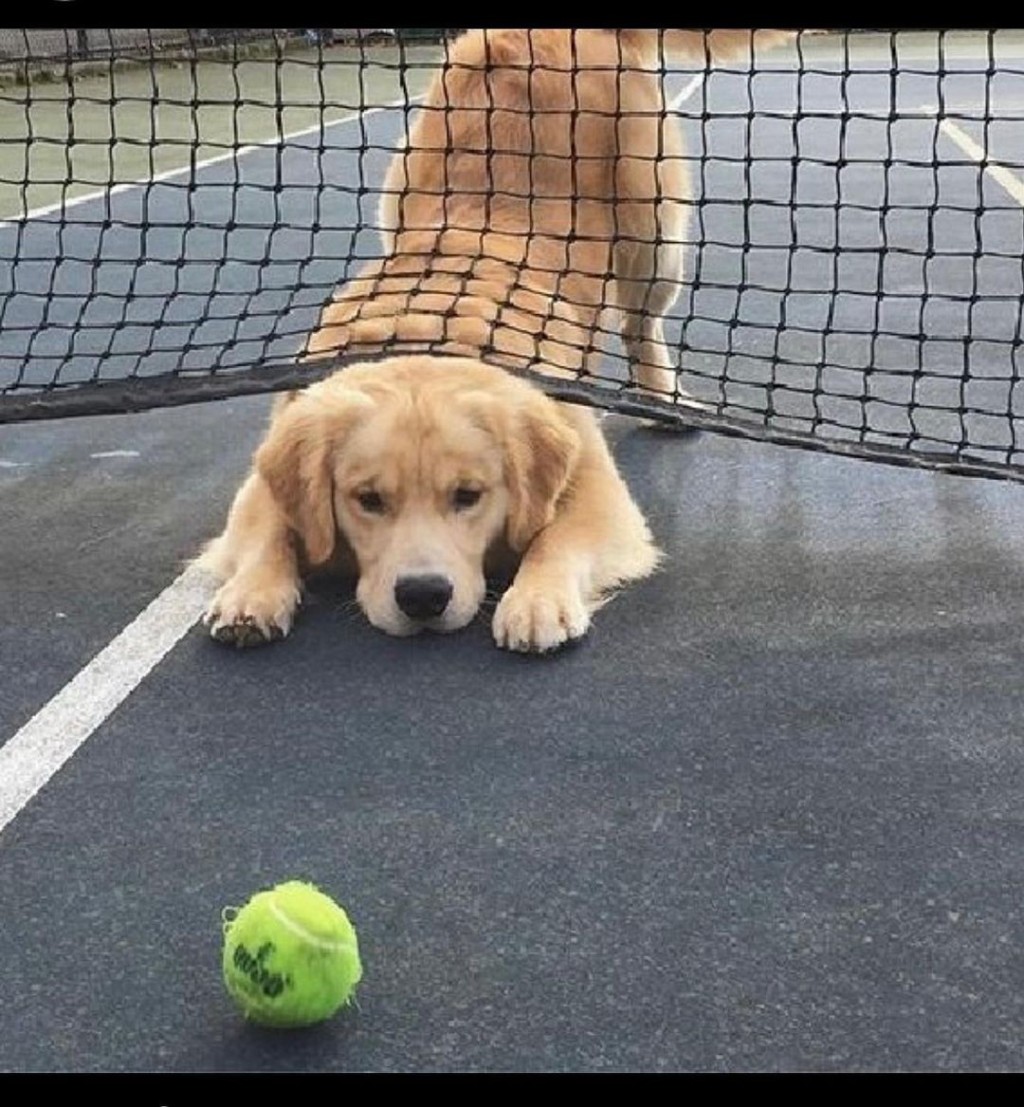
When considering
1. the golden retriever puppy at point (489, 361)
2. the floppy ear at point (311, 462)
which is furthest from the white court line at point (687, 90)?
the floppy ear at point (311, 462)

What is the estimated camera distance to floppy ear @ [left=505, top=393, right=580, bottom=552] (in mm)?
4000

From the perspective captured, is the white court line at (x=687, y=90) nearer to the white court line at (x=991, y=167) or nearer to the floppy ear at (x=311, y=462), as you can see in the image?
the white court line at (x=991, y=167)

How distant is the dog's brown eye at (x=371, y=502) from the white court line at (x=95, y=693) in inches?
19.4

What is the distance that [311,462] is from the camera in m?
3.96

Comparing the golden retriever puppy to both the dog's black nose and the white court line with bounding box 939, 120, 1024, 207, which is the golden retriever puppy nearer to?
the dog's black nose

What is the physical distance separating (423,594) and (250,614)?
1.35 feet

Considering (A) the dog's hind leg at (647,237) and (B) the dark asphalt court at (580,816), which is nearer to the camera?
(B) the dark asphalt court at (580,816)

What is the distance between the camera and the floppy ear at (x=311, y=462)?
395 centimetres

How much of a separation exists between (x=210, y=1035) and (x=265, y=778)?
2.73 feet

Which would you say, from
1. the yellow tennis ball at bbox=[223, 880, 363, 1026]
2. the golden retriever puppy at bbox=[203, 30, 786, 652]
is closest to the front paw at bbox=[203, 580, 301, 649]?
the golden retriever puppy at bbox=[203, 30, 786, 652]

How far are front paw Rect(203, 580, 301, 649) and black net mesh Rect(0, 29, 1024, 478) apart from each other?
22.4 inches

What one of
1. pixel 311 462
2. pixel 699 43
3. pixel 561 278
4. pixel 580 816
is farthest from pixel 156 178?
pixel 580 816

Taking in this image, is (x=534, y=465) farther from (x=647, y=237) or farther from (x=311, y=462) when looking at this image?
(x=647, y=237)
